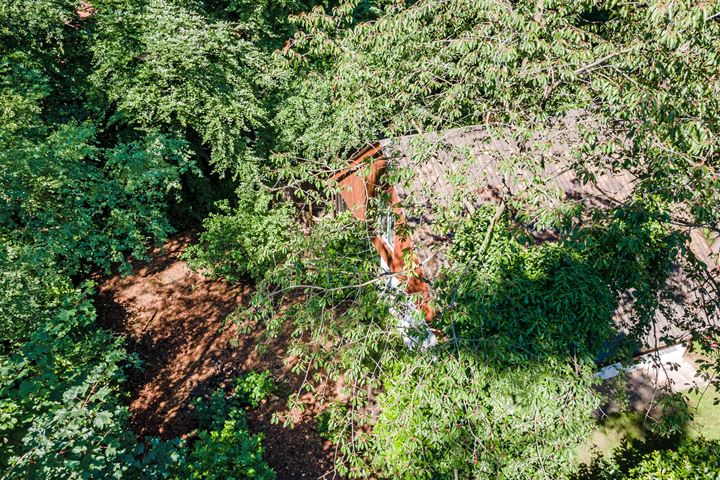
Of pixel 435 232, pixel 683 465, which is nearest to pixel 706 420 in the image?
pixel 683 465

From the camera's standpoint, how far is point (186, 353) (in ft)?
32.8

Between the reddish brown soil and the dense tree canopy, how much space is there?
70 centimetres

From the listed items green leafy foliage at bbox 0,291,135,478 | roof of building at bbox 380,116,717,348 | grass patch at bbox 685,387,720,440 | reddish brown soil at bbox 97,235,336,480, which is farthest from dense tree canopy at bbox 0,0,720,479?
Result: grass patch at bbox 685,387,720,440

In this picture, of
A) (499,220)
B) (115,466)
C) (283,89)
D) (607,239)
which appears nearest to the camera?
(115,466)

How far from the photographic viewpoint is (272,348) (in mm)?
10086

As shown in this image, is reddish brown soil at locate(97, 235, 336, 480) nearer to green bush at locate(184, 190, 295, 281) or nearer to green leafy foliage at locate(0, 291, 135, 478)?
green bush at locate(184, 190, 295, 281)

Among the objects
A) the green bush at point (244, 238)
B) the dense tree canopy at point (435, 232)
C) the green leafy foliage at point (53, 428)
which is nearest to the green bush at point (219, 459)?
the dense tree canopy at point (435, 232)

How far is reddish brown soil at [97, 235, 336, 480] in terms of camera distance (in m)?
7.92

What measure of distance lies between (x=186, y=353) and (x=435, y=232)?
7.57 meters

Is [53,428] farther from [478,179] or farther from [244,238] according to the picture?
[244,238]

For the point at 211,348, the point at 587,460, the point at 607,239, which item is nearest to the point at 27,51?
the point at 211,348

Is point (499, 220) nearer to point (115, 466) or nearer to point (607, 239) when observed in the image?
point (607, 239)

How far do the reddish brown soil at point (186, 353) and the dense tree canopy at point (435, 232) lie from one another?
703 millimetres

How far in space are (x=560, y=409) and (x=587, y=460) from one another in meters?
4.30
